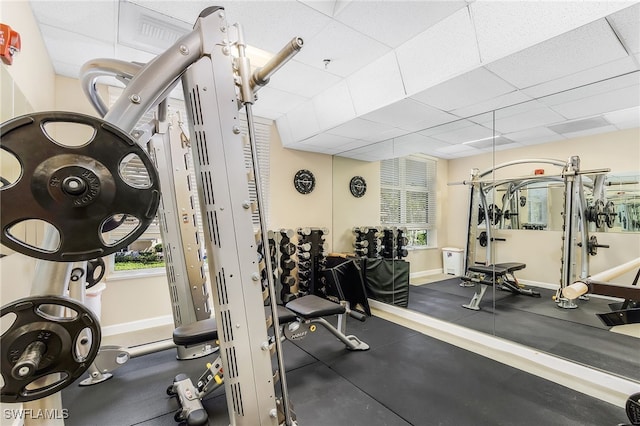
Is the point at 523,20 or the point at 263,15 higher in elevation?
the point at 263,15

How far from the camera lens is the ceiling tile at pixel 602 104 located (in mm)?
2488

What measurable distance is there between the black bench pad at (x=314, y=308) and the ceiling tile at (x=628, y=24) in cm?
263

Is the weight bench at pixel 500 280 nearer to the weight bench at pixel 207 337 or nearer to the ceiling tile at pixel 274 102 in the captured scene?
the weight bench at pixel 207 337

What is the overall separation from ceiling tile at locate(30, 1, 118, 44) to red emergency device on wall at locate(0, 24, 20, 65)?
33.3 inches

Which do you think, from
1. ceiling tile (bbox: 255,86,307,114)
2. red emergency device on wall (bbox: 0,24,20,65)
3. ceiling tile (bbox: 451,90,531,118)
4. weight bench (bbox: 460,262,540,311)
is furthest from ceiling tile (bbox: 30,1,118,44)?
weight bench (bbox: 460,262,540,311)

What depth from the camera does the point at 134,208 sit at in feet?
2.98

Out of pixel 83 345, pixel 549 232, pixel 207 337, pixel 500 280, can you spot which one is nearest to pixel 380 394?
pixel 207 337

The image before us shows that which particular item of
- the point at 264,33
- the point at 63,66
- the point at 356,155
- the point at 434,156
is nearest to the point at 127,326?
the point at 63,66

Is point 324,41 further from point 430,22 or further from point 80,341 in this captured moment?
point 80,341

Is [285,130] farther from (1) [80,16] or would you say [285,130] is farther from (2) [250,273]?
(2) [250,273]

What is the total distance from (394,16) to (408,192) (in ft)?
9.48

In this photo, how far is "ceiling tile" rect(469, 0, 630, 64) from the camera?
1.68 m

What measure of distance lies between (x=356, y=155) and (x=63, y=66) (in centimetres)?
383

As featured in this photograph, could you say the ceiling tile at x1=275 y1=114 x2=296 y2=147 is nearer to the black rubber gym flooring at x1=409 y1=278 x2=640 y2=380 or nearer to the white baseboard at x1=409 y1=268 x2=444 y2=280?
the white baseboard at x1=409 y1=268 x2=444 y2=280
